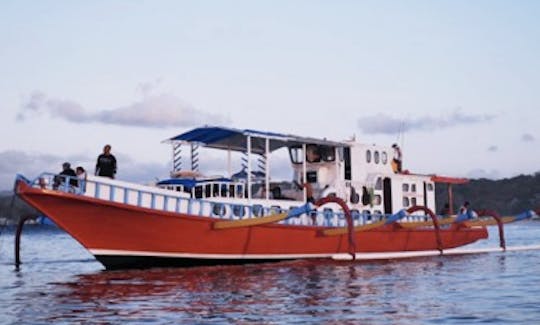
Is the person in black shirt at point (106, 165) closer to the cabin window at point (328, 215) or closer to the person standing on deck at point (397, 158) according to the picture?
the cabin window at point (328, 215)

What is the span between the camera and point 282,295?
1802cm

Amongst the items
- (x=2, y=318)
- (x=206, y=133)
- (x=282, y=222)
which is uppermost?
(x=206, y=133)

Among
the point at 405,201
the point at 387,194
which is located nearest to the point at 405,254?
the point at 387,194

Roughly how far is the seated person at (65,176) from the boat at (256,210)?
0.06m

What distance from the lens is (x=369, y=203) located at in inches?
1272

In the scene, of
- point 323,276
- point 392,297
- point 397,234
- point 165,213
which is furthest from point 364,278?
point 397,234

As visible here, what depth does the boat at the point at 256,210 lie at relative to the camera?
22.3 m

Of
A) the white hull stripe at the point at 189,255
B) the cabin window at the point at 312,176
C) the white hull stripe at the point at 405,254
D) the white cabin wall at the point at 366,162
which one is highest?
the white cabin wall at the point at 366,162

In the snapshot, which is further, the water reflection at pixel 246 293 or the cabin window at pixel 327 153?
the cabin window at pixel 327 153

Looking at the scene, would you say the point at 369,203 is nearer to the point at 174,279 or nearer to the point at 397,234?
the point at 397,234

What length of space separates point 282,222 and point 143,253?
5.35m

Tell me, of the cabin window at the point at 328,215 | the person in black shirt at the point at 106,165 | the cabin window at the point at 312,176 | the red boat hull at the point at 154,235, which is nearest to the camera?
the red boat hull at the point at 154,235

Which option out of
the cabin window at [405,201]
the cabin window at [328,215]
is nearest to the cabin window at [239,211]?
the cabin window at [328,215]

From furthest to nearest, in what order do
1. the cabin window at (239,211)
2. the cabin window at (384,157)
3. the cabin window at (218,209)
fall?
the cabin window at (384,157) < the cabin window at (239,211) < the cabin window at (218,209)
